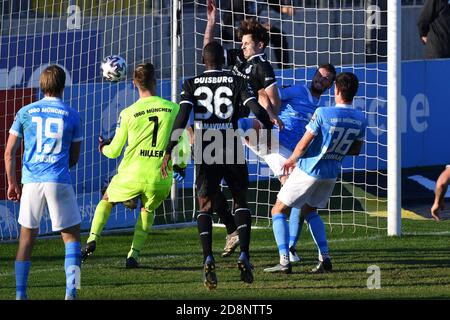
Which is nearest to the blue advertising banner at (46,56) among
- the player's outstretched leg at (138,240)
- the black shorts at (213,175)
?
the player's outstretched leg at (138,240)

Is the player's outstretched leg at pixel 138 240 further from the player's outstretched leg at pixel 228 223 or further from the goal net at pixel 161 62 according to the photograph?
the goal net at pixel 161 62

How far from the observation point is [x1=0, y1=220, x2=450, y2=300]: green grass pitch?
10688 mm

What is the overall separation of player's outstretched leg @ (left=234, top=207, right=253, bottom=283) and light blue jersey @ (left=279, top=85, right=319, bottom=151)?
1852 mm

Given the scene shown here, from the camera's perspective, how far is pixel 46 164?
9.95 metres

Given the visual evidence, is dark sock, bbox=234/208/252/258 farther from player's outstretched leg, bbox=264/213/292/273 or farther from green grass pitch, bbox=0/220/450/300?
→ player's outstretched leg, bbox=264/213/292/273

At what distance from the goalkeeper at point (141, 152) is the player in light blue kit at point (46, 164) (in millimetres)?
2027

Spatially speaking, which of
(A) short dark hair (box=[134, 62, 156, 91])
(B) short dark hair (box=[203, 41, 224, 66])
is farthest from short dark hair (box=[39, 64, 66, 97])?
(A) short dark hair (box=[134, 62, 156, 91])

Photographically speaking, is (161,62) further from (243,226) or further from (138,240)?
(243,226)

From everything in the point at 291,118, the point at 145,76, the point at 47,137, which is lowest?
the point at 47,137

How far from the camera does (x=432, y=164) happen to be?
1972 centimetres

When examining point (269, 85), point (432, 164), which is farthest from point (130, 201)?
point (432, 164)

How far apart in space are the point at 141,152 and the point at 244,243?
68.1 inches

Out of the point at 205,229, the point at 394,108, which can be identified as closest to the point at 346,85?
the point at 205,229

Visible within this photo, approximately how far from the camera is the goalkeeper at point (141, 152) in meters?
12.1
